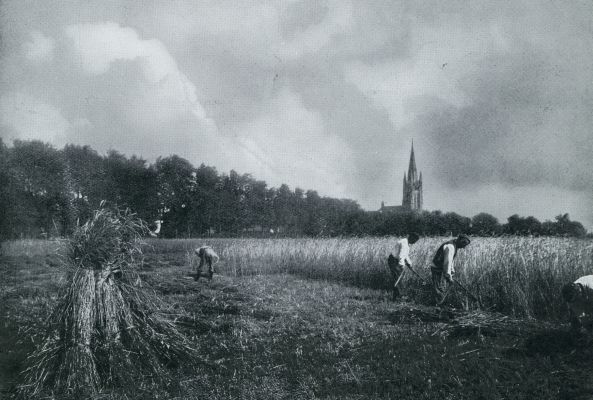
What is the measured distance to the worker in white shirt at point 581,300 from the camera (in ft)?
15.4

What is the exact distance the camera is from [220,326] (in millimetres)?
6516

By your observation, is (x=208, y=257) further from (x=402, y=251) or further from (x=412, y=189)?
(x=412, y=189)

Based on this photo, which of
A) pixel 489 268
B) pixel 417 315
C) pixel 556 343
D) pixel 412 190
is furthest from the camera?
pixel 412 190

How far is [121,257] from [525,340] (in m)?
6.05

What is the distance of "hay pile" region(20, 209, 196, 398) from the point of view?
394cm

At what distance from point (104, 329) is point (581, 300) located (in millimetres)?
6364

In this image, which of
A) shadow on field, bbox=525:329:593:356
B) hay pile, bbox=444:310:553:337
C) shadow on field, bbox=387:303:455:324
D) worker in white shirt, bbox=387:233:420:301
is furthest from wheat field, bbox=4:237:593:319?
shadow on field, bbox=525:329:593:356

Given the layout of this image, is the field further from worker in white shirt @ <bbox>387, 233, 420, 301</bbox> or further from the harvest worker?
worker in white shirt @ <bbox>387, 233, 420, 301</bbox>

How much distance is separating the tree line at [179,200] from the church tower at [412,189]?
48598 mm

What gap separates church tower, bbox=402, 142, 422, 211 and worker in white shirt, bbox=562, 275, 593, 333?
10607cm

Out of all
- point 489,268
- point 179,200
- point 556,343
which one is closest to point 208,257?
point 489,268

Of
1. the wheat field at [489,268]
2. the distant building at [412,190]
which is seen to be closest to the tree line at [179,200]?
the wheat field at [489,268]

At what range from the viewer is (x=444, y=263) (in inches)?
312

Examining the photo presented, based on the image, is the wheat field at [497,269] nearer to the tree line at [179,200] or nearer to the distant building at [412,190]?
the tree line at [179,200]
